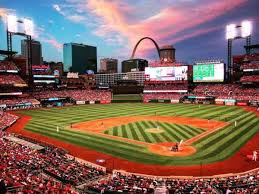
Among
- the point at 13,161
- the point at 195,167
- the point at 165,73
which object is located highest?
the point at 165,73

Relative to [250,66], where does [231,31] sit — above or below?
above

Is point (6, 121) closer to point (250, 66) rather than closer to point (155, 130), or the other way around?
point (155, 130)

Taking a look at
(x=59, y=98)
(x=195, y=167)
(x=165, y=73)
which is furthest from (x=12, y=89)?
(x=195, y=167)

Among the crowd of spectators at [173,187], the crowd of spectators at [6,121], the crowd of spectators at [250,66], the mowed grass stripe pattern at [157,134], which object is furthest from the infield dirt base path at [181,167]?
the crowd of spectators at [250,66]

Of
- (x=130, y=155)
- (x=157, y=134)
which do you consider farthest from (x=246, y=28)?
(x=130, y=155)

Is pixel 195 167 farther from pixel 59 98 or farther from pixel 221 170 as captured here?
pixel 59 98
